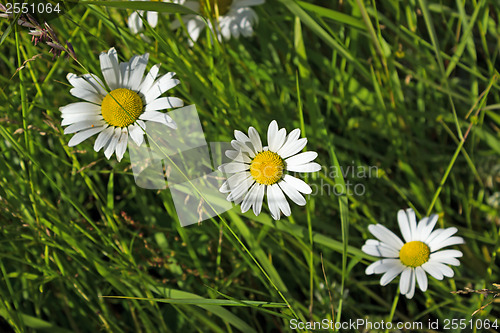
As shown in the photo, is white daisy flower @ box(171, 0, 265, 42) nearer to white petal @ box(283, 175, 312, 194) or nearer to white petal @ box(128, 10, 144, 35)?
white petal @ box(128, 10, 144, 35)

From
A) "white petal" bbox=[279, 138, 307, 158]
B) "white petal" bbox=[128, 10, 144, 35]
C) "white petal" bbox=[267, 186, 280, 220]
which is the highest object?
"white petal" bbox=[128, 10, 144, 35]

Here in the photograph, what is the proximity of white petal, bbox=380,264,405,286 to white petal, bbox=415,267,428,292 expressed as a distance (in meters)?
0.03

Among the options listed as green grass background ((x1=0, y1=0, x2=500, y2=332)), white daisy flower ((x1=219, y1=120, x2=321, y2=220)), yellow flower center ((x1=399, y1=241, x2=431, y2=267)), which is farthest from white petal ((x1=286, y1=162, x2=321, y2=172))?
yellow flower center ((x1=399, y1=241, x2=431, y2=267))

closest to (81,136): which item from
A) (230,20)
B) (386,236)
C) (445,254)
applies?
(230,20)

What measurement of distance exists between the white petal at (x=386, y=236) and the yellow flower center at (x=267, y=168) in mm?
337

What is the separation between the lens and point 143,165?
3.37 feet

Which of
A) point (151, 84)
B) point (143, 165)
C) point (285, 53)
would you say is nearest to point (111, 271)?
point (143, 165)

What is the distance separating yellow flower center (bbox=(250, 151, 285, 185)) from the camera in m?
0.79

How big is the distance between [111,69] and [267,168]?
0.38 meters

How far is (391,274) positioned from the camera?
947 millimetres

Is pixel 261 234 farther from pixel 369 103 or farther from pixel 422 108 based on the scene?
pixel 422 108

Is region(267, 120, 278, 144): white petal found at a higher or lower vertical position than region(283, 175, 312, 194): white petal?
higher

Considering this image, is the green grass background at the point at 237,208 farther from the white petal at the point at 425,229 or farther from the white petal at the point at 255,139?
the white petal at the point at 255,139

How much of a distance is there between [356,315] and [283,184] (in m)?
0.63
